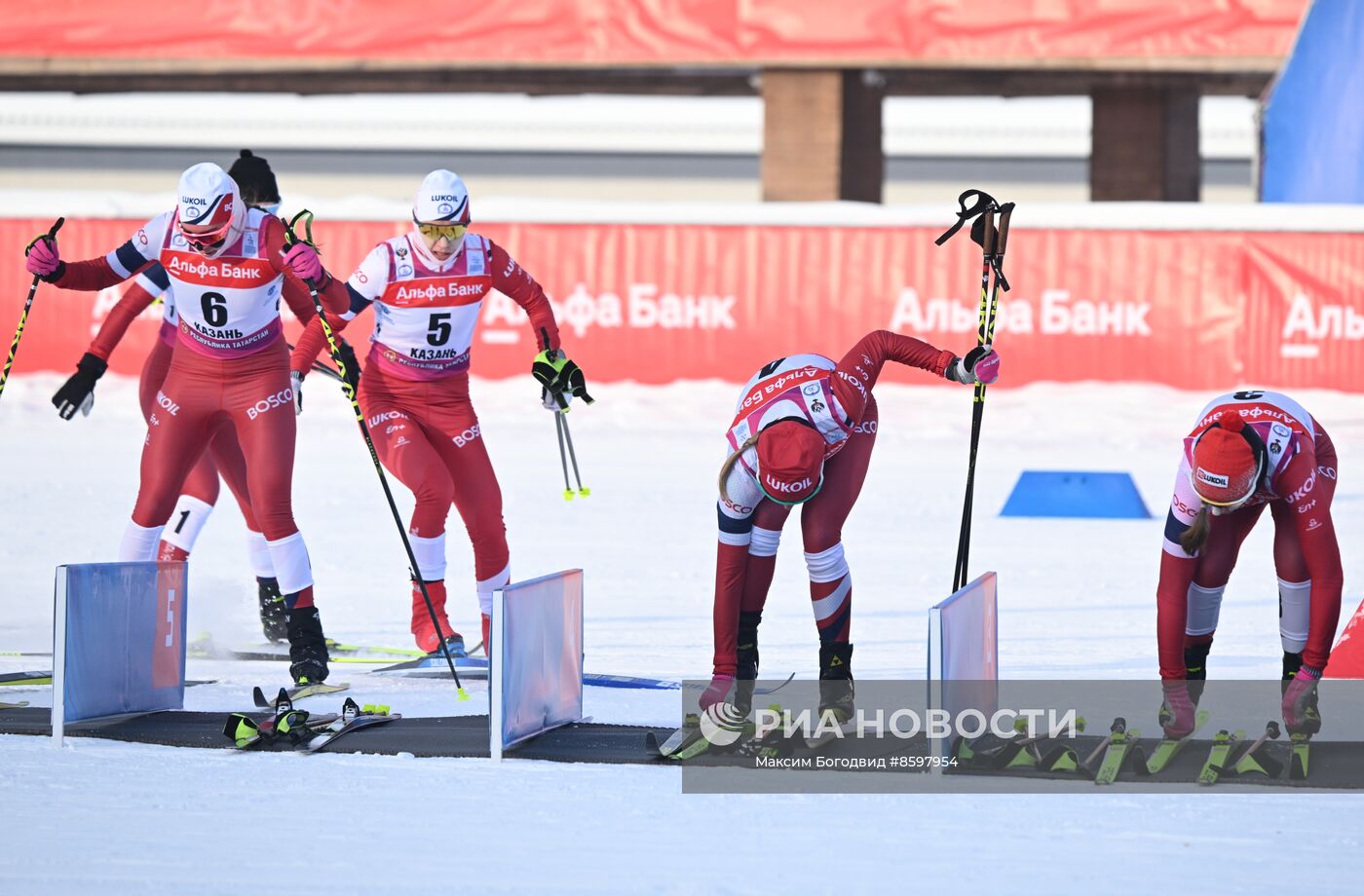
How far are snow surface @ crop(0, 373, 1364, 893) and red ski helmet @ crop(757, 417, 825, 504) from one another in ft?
3.07

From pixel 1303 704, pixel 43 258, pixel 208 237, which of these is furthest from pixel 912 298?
pixel 1303 704

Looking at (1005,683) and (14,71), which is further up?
(14,71)

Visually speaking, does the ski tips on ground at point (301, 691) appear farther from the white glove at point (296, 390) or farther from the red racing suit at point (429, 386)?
the white glove at point (296, 390)

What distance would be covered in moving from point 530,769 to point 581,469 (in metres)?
9.34

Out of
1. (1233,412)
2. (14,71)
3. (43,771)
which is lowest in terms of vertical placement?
(43,771)

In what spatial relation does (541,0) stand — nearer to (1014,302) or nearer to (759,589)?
(1014,302)

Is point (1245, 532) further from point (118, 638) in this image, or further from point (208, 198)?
point (208, 198)

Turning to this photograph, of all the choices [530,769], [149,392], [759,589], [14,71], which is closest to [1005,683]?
[759,589]

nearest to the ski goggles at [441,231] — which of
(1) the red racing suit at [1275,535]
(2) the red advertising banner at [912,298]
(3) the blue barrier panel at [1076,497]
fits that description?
(1) the red racing suit at [1275,535]

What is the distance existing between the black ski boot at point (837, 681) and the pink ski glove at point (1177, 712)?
95cm

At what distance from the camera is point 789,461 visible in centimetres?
545

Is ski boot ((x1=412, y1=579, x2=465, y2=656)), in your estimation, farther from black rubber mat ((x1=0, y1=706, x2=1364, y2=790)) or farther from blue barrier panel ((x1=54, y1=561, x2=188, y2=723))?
black rubber mat ((x1=0, y1=706, x2=1364, y2=790))

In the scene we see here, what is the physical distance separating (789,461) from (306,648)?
7.42ft

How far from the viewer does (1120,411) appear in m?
17.8
